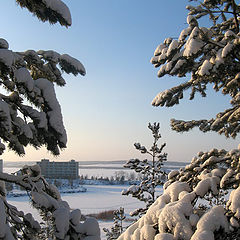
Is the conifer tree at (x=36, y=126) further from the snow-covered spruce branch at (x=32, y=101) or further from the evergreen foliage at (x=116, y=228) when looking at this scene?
the evergreen foliage at (x=116, y=228)

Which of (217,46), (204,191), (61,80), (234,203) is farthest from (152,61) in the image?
(234,203)

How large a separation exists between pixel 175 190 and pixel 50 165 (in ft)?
488

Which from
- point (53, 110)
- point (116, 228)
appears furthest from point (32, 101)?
point (116, 228)

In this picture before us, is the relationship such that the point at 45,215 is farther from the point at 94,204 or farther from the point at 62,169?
the point at 62,169

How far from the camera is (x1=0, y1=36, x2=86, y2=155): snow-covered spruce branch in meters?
2.98

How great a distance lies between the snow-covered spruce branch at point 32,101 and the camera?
298cm

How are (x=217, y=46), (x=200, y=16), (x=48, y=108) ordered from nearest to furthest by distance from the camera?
(x=48, y=108) → (x=217, y=46) → (x=200, y=16)

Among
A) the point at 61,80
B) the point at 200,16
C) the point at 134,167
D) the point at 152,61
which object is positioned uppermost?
the point at 200,16

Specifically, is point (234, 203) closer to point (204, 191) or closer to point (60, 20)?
point (204, 191)

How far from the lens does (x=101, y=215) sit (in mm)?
45562

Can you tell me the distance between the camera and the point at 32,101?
3.15 meters

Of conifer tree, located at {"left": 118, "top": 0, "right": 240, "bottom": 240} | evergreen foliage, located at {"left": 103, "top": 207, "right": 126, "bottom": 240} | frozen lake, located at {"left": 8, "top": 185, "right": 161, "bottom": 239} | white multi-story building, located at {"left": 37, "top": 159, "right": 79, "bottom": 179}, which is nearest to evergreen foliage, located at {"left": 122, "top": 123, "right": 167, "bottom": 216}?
evergreen foliage, located at {"left": 103, "top": 207, "right": 126, "bottom": 240}

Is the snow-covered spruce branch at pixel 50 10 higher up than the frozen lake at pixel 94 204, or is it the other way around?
the snow-covered spruce branch at pixel 50 10

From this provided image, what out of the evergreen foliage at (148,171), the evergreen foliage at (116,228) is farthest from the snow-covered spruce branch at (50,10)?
the evergreen foliage at (116,228)
